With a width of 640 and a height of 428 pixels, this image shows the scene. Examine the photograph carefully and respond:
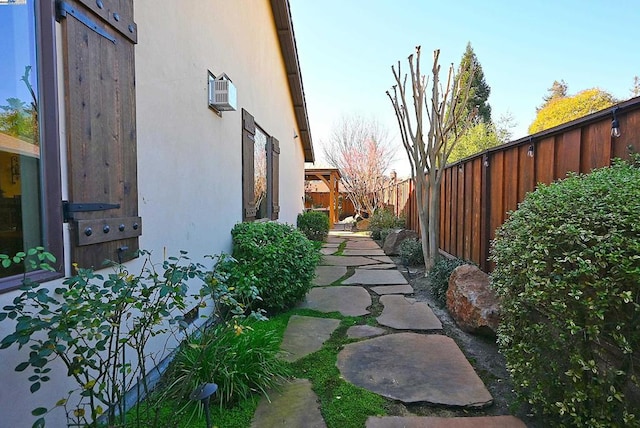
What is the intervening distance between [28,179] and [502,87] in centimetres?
2039

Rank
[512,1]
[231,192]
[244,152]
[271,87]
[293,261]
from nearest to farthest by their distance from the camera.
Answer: [293,261]
[231,192]
[244,152]
[271,87]
[512,1]

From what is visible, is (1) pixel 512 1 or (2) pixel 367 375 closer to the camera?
(2) pixel 367 375

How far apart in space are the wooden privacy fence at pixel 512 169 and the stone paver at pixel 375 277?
89 cm

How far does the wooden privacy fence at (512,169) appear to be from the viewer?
6.58 feet

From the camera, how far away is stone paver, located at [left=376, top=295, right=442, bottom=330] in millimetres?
3043

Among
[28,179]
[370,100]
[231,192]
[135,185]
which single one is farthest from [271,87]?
[370,100]

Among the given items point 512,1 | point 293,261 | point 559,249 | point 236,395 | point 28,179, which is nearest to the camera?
point 28,179

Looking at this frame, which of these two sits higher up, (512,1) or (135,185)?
(512,1)

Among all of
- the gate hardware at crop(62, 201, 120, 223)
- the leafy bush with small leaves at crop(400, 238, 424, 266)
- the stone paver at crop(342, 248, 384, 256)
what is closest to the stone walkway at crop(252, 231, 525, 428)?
the gate hardware at crop(62, 201, 120, 223)

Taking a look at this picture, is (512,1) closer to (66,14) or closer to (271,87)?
(271,87)

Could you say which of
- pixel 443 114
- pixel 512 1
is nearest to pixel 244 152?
pixel 443 114

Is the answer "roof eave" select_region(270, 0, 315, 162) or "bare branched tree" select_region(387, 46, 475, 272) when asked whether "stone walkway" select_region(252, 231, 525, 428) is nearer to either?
"bare branched tree" select_region(387, 46, 475, 272)

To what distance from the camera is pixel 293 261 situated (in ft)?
11.1

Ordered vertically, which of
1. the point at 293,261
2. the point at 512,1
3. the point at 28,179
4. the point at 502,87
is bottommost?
the point at 293,261
